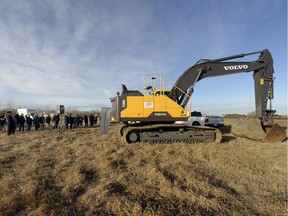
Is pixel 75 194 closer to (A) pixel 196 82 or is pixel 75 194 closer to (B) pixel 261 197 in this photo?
(B) pixel 261 197

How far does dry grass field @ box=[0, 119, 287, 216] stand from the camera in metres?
4.34

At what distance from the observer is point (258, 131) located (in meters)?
11.6

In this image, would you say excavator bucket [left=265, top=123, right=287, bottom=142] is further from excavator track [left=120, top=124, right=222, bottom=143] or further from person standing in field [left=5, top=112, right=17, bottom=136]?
person standing in field [left=5, top=112, right=17, bottom=136]

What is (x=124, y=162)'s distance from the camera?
7879mm

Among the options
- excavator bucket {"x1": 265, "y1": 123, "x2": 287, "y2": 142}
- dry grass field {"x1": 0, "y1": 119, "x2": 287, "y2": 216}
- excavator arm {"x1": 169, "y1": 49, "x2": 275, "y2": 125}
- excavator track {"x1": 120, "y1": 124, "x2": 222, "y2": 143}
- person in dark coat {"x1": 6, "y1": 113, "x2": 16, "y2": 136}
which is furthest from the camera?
person in dark coat {"x1": 6, "y1": 113, "x2": 16, "y2": 136}

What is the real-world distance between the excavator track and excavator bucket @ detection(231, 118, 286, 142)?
1.89m

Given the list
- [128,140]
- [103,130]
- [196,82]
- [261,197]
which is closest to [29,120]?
[103,130]

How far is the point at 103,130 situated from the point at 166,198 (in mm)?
12859

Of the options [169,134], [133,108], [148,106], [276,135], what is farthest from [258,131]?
[133,108]

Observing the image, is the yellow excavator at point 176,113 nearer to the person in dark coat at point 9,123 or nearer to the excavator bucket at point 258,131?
the excavator bucket at point 258,131

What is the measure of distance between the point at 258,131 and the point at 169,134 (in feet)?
15.3

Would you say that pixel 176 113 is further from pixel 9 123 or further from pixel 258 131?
pixel 9 123

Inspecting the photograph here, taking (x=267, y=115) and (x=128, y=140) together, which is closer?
(x=128, y=140)

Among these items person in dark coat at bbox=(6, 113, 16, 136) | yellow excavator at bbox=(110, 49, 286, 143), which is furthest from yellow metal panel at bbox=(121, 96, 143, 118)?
person in dark coat at bbox=(6, 113, 16, 136)
